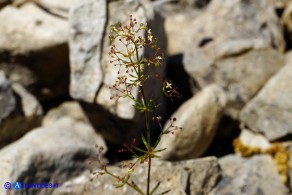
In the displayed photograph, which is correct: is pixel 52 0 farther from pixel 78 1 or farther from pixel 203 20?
pixel 203 20

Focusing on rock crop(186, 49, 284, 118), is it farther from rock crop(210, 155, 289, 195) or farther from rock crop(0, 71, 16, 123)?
rock crop(0, 71, 16, 123)

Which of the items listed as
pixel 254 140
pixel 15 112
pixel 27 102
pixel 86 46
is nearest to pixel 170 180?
pixel 254 140

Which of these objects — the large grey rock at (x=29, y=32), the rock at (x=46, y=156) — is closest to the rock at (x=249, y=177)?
the rock at (x=46, y=156)

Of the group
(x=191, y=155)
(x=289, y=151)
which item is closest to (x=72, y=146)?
(x=191, y=155)

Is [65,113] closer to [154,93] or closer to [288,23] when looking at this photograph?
[154,93]

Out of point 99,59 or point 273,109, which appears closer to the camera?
point 99,59

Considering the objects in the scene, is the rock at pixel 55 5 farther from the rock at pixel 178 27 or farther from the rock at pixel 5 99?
the rock at pixel 178 27

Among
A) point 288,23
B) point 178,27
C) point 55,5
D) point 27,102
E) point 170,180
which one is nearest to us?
point 170,180
